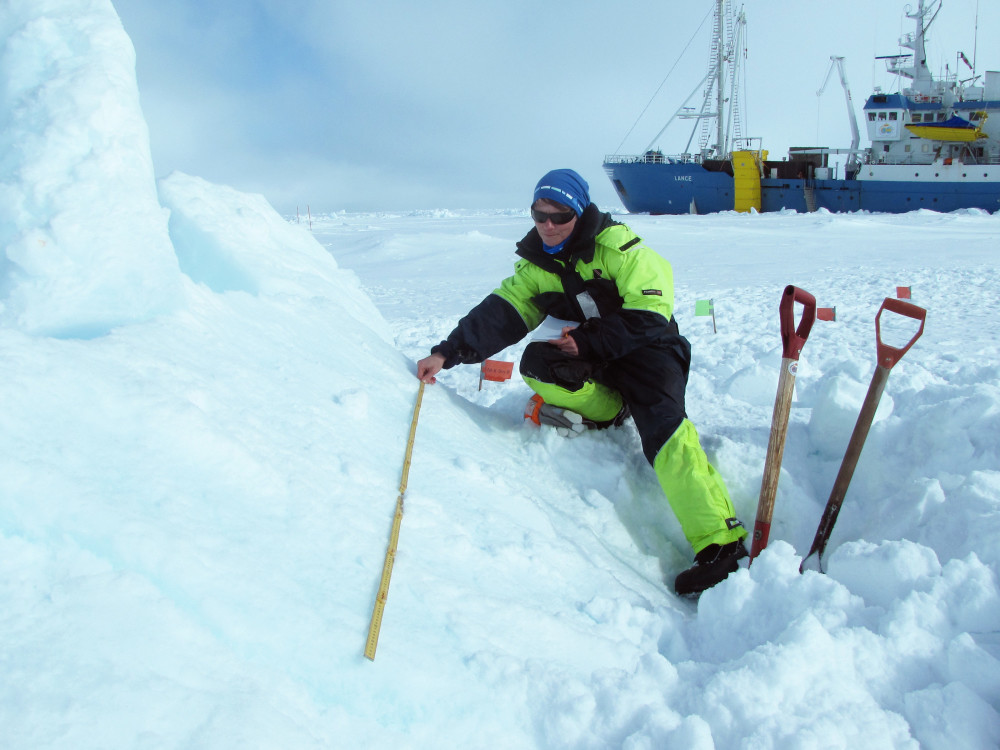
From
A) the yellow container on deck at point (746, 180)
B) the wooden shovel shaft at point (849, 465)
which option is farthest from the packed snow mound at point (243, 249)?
the yellow container on deck at point (746, 180)

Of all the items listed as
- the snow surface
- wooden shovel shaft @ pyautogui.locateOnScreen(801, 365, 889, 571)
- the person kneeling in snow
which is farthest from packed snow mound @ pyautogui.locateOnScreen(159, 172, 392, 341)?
wooden shovel shaft @ pyautogui.locateOnScreen(801, 365, 889, 571)

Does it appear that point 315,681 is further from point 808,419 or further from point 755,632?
point 808,419

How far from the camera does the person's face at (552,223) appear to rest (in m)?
2.61

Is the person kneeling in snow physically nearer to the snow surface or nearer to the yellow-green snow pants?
the yellow-green snow pants

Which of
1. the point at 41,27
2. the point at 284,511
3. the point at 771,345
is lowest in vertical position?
the point at 771,345

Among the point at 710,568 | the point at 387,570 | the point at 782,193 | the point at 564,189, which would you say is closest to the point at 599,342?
the point at 564,189

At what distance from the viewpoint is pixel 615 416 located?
2953mm

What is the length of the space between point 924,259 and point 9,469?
38.9ft

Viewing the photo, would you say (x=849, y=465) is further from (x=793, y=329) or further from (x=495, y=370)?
(x=495, y=370)

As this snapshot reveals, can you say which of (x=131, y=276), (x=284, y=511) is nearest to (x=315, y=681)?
(x=284, y=511)

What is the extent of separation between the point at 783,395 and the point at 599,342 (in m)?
0.71

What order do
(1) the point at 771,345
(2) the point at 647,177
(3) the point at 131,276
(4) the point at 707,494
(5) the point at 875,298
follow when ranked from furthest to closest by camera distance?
(2) the point at 647,177
(5) the point at 875,298
(1) the point at 771,345
(4) the point at 707,494
(3) the point at 131,276

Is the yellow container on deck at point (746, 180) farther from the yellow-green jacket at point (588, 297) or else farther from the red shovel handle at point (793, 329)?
the red shovel handle at point (793, 329)

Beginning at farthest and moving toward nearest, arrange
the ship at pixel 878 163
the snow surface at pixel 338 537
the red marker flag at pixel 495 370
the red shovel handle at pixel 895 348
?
the ship at pixel 878 163
the red marker flag at pixel 495 370
the red shovel handle at pixel 895 348
the snow surface at pixel 338 537
